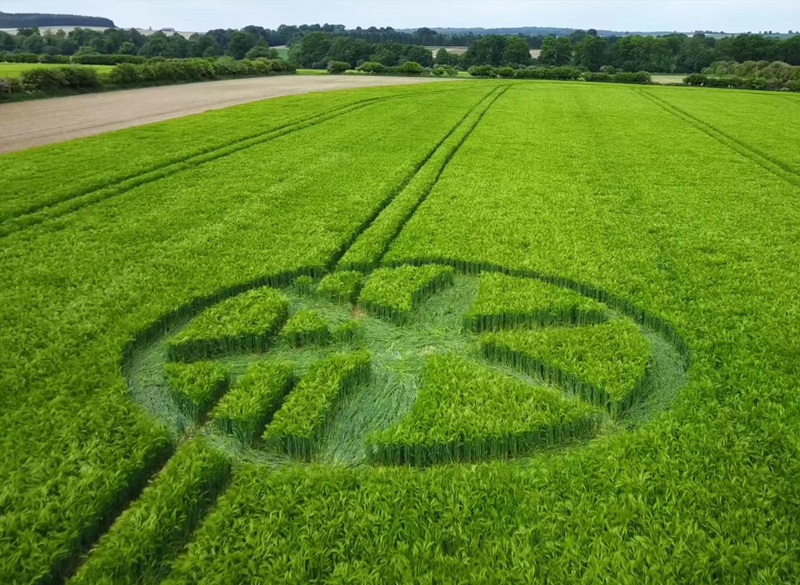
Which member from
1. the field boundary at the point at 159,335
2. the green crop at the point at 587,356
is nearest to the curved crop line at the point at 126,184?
the field boundary at the point at 159,335

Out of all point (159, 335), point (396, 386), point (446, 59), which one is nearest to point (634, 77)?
point (446, 59)

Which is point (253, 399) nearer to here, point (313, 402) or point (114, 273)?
point (313, 402)

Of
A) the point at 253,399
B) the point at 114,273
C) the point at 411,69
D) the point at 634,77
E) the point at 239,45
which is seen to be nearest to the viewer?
the point at 253,399

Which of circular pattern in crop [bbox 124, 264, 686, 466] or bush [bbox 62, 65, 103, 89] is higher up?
bush [bbox 62, 65, 103, 89]

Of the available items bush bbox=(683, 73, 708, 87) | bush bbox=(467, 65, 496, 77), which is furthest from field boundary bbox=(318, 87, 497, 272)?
bush bbox=(467, 65, 496, 77)

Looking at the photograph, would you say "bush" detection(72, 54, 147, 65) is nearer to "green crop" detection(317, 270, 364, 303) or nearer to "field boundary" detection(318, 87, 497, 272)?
"field boundary" detection(318, 87, 497, 272)

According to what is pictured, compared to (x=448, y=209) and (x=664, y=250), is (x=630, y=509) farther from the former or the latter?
(x=448, y=209)
